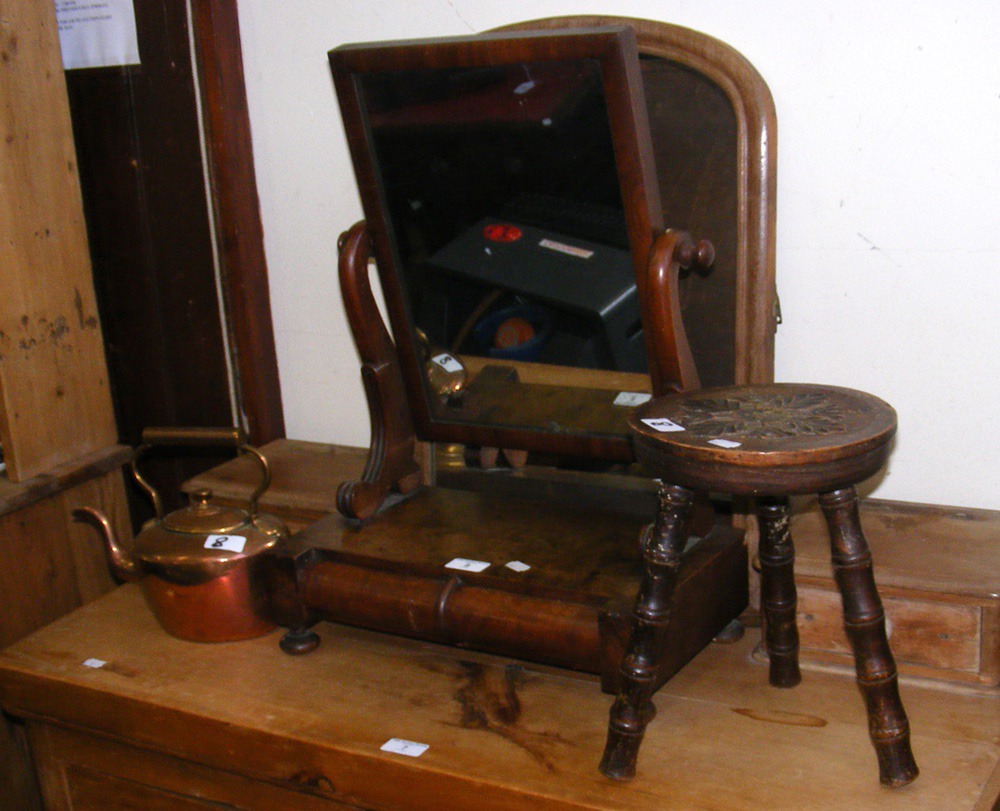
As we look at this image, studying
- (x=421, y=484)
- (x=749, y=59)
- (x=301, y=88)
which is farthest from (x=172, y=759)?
(x=749, y=59)

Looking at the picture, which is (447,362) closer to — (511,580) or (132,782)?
(511,580)

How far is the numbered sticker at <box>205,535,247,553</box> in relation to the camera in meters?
1.66

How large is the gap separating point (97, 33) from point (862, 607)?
5.79 feet

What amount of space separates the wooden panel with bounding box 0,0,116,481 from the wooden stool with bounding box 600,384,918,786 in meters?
1.25

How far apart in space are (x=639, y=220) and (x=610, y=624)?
0.52m

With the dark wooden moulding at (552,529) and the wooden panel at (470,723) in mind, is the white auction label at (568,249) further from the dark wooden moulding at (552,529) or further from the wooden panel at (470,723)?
the wooden panel at (470,723)

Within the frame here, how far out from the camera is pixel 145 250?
7.36 ft

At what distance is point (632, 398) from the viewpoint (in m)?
1.63

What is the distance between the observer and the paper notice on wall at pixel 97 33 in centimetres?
212

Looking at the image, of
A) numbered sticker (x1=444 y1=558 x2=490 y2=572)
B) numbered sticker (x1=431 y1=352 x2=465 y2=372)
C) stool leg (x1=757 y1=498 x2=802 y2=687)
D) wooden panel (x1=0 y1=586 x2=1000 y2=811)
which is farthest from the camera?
numbered sticker (x1=431 y1=352 x2=465 y2=372)

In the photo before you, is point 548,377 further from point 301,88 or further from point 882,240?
point 301,88

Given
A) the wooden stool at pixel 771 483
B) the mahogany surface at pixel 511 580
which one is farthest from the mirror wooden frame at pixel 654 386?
the wooden stool at pixel 771 483

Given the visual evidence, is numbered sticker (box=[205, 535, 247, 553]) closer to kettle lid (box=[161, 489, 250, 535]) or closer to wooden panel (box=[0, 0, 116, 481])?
kettle lid (box=[161, 489, 250, 535])

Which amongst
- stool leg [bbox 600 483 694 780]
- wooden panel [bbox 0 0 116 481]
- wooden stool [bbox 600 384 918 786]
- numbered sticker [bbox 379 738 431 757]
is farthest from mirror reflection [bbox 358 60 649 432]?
wooden panel [bbox 0 0 116 481]
